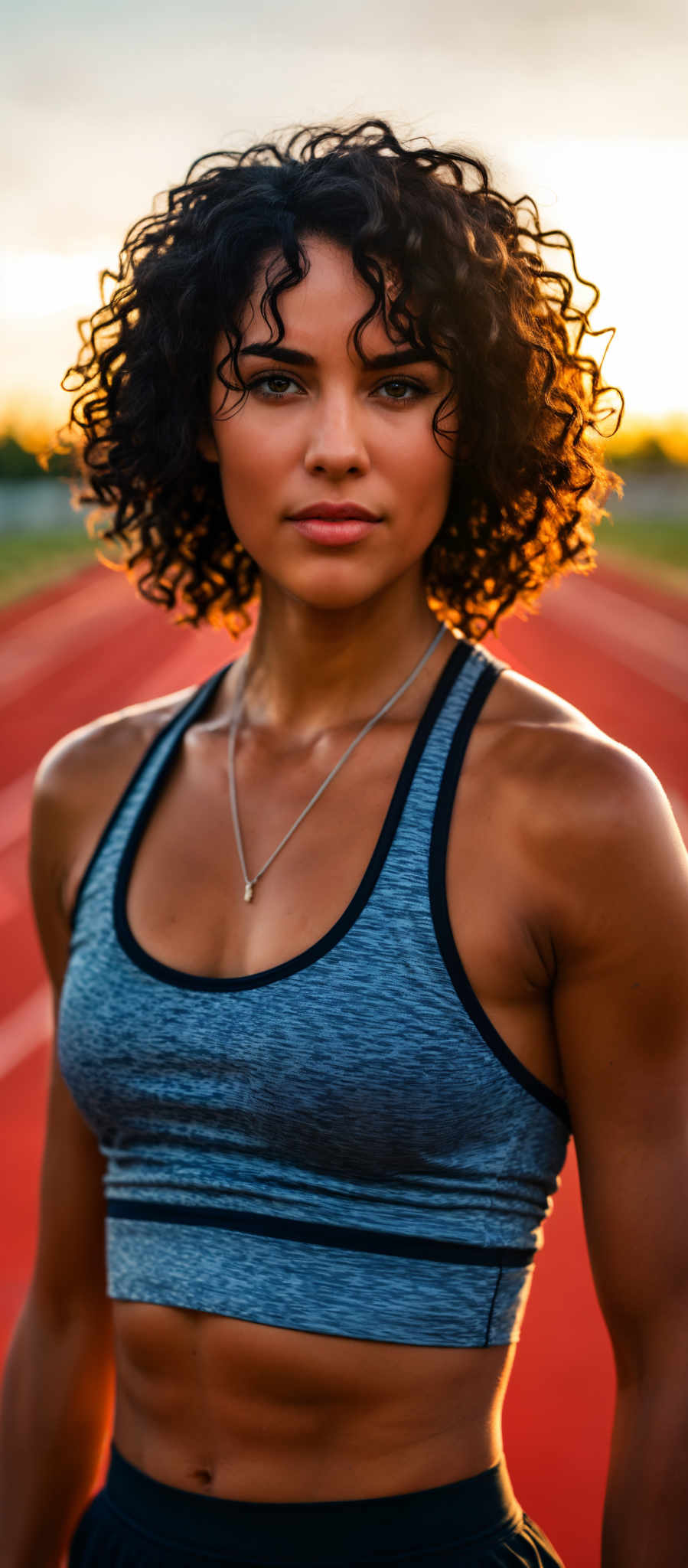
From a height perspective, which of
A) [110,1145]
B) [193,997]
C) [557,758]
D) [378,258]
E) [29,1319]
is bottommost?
[29,1319]

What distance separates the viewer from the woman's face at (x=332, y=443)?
1835 millimetres

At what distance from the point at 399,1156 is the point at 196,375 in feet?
3.79

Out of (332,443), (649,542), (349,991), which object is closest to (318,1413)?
(349,991)

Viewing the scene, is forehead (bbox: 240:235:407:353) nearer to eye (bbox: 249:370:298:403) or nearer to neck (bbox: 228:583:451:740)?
eye (bbox: 249:370:298:403)

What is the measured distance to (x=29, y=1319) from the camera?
2.21 m

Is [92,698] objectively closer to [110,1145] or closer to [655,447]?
[110,1145]

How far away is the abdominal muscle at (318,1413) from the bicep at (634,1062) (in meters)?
0.20

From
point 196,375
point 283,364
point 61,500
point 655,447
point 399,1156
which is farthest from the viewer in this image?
point 655,447

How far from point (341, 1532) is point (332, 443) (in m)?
1.25

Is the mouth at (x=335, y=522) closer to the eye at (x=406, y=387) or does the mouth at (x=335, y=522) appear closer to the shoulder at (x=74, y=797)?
the eye at (x=406, y=387)

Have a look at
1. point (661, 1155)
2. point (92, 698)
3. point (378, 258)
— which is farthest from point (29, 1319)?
point (92, 698)

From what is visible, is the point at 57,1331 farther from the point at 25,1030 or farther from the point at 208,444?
the point at 25,1030

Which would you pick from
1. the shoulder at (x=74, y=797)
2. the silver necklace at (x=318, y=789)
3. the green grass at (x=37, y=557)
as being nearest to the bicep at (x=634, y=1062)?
the silver necklace at (x=318, y=789)

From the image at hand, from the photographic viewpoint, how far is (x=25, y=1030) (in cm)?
779
